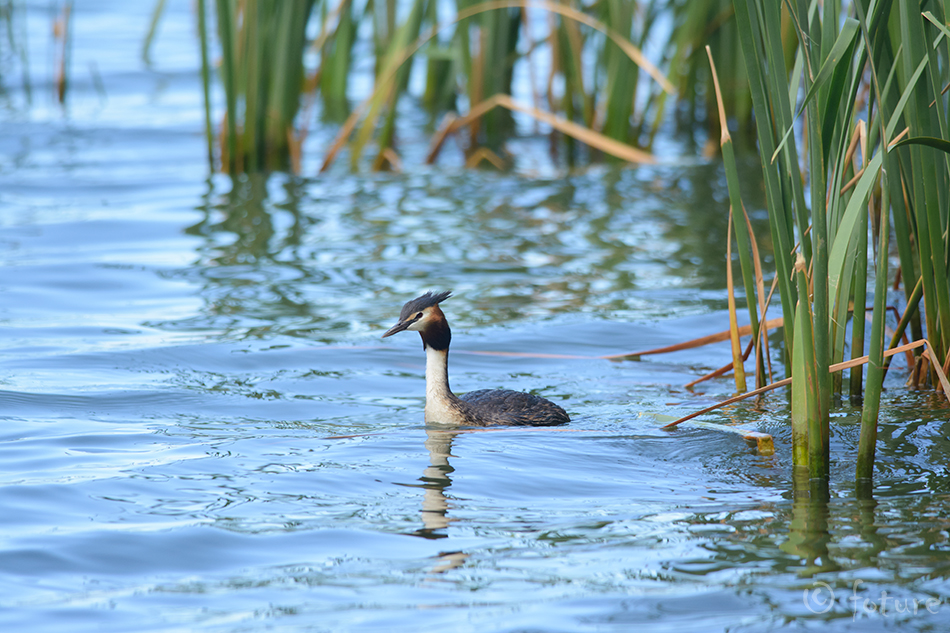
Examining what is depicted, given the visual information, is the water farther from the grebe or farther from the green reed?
the green reed

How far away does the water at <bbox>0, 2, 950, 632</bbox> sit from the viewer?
10.9ft

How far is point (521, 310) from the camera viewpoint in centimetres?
726

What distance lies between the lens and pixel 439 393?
520 centimetres

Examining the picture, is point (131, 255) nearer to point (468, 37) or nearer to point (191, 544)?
point (468, 37)

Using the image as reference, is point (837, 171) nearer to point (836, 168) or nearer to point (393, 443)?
point (836, 168)

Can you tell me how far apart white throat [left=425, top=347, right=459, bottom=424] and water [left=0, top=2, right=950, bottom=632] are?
0.50 feet

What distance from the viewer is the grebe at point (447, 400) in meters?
5.15

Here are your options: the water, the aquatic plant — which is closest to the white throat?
the water

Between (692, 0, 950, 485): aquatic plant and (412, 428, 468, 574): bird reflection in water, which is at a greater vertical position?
(692, 0, 950, 485): aquatic plant

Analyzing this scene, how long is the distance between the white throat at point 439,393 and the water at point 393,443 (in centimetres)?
15

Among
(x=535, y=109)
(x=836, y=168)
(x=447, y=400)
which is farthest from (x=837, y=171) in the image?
(x=535, y=109)

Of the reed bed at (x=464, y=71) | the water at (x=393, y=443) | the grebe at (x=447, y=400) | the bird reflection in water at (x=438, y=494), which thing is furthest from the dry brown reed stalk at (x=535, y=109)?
the bird reflection in water at (x=438, y=494)

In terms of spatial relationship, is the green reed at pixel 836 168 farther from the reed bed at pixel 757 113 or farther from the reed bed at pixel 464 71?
the reed bed at pixel 464 71

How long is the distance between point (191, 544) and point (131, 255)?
16.8 feet
